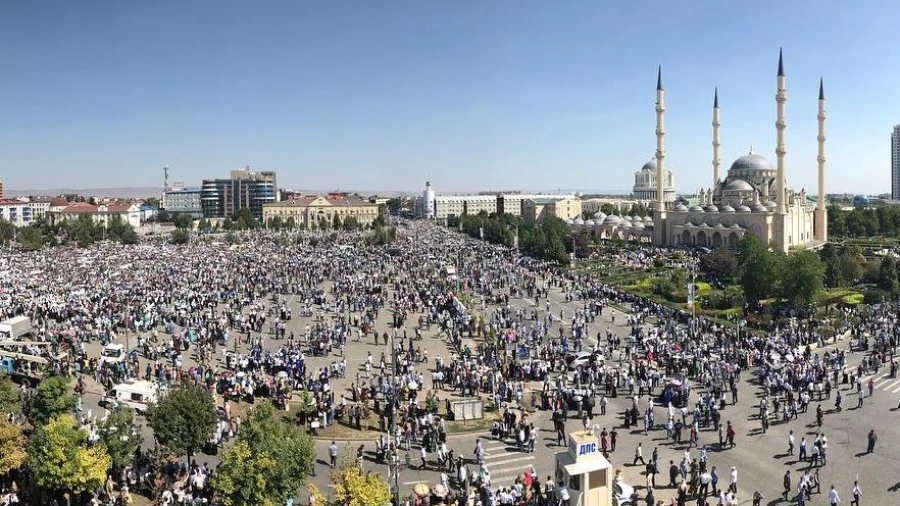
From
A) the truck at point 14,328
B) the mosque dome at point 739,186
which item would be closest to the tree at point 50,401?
the truck at point 14,328

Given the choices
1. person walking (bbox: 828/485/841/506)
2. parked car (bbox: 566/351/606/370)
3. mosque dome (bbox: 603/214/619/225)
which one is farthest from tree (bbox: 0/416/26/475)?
mosque dome (bbox: 603/214/619/225)

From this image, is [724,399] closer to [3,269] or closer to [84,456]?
[84,456]

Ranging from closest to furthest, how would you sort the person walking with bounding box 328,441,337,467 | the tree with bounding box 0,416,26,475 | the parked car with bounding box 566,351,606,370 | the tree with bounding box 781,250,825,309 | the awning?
the awning < the tree with bounding box 0,416,26,475 < the person walking with bounding box 328,441,337,467 < the parked car with bounding box 566,351,606,370 < the tree with bounding box 781,250,825,309

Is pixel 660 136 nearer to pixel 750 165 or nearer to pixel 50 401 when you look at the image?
pixel 750 165

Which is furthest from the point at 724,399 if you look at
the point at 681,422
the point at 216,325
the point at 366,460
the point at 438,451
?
the point at 216,325

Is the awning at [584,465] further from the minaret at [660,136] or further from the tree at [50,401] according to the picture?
the minaret at [660,136]

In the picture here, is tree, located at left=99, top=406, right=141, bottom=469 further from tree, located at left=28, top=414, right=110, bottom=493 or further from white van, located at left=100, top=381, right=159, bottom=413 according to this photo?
white van, located at left=100, top=381, right=159, bottom=413
